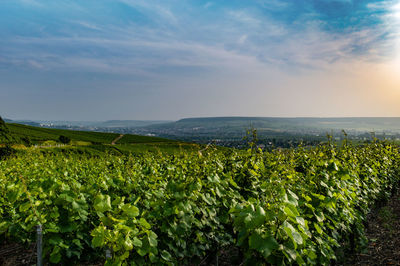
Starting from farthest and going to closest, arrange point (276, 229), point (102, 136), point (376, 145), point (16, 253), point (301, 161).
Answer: point (102, 136) < point (376, 145) < point (301, 161) < point (16, 253) < point (276, 229)

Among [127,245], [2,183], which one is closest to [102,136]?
[2,183]

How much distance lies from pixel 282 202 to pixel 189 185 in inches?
55.8

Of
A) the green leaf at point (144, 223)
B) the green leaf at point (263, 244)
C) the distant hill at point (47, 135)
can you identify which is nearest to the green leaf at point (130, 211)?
the green leaf at point (144, 223)

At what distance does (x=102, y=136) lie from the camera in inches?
3733

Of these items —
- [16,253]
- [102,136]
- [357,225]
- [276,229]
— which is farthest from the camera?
[102,136]

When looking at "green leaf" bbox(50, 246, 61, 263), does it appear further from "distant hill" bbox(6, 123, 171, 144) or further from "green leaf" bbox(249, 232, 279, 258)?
"distant hill" bbox(6, 123, 171, 144)

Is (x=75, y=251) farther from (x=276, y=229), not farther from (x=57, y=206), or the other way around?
(x=276, y=229)

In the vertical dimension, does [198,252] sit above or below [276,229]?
below

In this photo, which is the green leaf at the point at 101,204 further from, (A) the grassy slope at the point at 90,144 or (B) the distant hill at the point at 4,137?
(B) the distant hill at the point at 4,137

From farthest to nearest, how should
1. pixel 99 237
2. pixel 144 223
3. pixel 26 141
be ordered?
pixel 26 141, pixel 144 223, pixel 99 237

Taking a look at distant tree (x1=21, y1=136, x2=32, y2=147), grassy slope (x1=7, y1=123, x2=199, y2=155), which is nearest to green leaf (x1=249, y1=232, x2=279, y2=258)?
grassy slope (x1=7, y1=123, x2=199, y2=155)

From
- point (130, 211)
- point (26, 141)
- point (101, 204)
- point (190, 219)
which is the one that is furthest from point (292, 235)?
point (26, 141)

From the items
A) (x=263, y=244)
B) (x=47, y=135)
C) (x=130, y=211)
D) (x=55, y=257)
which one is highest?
(x=130, y=211)

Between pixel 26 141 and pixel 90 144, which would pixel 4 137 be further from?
pixel 90 144
